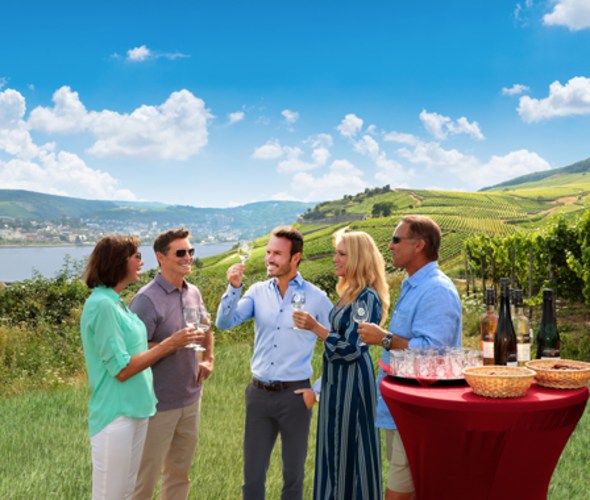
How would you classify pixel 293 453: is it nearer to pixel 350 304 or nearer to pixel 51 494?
pixel 350 304

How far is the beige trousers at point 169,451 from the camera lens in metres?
3.56

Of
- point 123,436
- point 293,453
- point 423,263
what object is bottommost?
point 293,453

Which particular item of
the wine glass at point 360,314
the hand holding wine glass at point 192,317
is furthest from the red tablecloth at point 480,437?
the hand holding wine glass at point 192,317

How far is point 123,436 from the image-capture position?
2.99 m

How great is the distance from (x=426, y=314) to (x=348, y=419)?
0.72 metres

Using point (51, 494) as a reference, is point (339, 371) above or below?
above

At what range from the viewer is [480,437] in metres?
2.70

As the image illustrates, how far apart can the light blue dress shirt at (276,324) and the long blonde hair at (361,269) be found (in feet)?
1.36

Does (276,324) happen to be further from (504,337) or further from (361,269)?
(504,337)

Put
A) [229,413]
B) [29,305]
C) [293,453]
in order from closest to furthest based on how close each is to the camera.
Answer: [293,453] → [229,413] → [29,305]

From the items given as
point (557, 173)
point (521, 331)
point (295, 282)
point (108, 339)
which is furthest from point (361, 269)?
point (557, 173)

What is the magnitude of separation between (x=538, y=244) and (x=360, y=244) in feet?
50.9

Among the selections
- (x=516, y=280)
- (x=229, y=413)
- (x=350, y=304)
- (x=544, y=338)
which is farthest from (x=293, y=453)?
(x=516, y=280)

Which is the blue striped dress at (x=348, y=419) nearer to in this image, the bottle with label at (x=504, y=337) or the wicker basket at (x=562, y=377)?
the bottle with label at (x=504, y=337)
